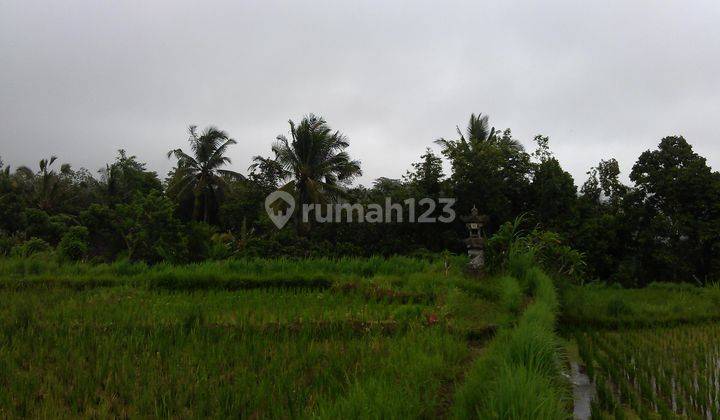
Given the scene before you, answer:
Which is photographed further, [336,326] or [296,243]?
[296,243]

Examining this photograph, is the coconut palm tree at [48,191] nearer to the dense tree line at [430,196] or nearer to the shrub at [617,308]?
the dense tree line at [430,196]

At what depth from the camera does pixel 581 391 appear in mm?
3527

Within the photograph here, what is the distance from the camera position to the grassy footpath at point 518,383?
1.98m

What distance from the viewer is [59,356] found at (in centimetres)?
350

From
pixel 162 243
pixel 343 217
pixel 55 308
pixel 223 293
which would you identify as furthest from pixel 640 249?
pixel 55 308

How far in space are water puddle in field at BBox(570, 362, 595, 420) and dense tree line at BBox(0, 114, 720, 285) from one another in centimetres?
823

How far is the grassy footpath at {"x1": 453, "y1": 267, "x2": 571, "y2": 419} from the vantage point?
1982 mm

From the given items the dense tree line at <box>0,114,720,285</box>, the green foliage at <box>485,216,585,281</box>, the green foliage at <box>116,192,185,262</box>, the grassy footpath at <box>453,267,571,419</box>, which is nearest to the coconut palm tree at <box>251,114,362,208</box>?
the dense tree line at <box>0,114,720,285</box>

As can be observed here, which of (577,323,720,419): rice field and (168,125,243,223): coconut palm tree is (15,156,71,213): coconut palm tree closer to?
(168,125,243,223): coconut palm tree

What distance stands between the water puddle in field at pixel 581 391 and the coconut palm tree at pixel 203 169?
50.7 feet

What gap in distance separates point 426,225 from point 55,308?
458 inches

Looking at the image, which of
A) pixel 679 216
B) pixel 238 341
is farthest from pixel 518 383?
pixel 679 216

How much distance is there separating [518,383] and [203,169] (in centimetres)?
1706

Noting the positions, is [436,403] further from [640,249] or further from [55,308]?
[640,249]
